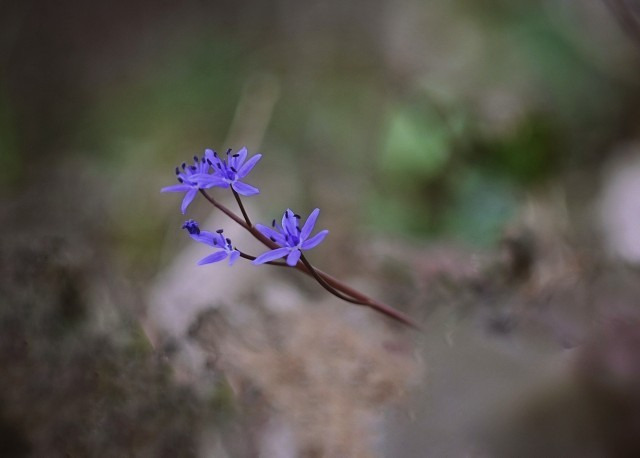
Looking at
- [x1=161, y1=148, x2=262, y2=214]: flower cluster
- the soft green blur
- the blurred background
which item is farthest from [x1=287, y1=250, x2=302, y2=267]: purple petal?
the soft green blur

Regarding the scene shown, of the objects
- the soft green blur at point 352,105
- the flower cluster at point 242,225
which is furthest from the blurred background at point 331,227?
the flower cluster at point 242,225

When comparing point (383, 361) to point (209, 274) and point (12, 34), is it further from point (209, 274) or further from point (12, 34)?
point (12, 34)

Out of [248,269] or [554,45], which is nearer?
[248,269]

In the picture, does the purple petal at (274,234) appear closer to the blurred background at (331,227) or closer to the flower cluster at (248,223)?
the flower cluster at (248,223)

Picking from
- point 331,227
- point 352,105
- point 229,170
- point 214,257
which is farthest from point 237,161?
point 352,105

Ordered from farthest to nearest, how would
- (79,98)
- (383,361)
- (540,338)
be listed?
(79,98), (383,361), (540,338)

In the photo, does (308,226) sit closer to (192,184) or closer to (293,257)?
(293,257)

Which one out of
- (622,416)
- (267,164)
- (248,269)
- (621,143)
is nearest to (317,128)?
(267,164)
